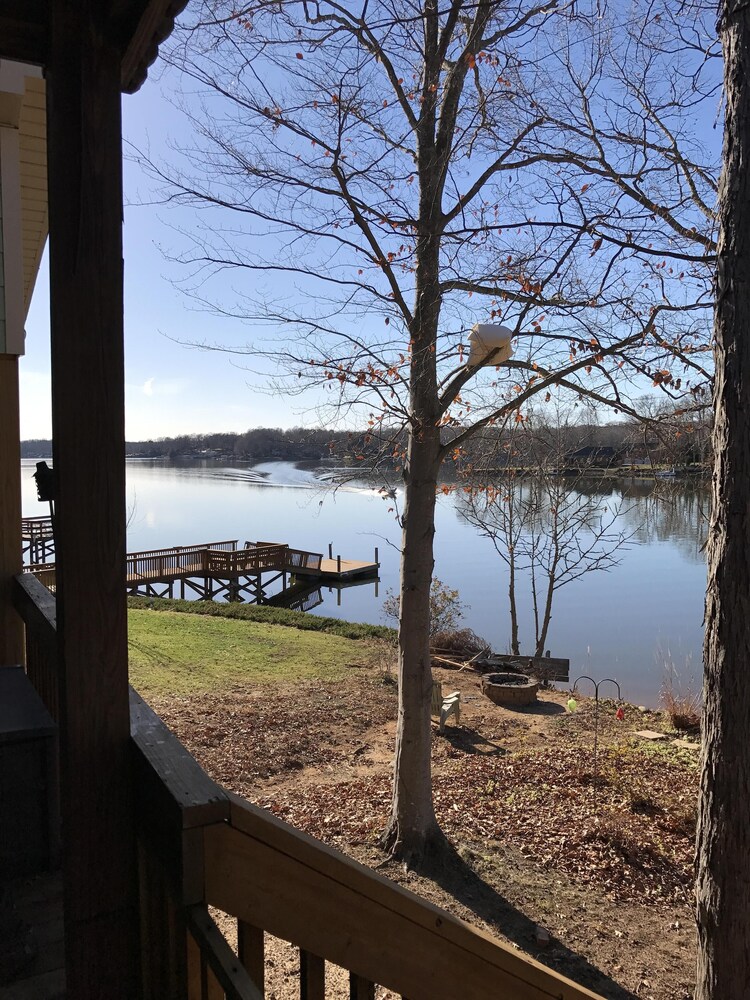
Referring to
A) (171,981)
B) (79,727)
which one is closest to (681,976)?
(171,981)

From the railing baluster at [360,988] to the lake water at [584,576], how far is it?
152 inches

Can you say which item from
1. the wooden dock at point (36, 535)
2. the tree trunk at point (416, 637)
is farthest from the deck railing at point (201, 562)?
the tree trunk at point (416, 637)

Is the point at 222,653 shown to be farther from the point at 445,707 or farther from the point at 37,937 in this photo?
the point at 37,937

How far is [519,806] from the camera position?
668cm

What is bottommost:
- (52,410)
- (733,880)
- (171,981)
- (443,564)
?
(443,564)

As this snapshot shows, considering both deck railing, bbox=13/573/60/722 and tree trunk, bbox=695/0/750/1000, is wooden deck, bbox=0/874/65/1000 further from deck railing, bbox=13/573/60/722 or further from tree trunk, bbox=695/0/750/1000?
tree trunk, bbox=695/0/750/1000

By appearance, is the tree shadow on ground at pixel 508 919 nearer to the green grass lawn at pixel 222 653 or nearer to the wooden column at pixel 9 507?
the wooden column at pixel 9 507

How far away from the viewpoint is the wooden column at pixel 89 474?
129 centimetres

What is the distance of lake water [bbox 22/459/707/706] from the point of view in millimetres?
11727

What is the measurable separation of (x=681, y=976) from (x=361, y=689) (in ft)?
22.9

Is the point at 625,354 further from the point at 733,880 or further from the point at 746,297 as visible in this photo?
the point at 733,880

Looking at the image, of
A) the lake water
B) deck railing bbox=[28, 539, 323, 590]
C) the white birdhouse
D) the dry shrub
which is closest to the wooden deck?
the lake water

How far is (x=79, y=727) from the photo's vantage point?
1.32m

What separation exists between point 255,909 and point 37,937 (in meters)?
1.11
